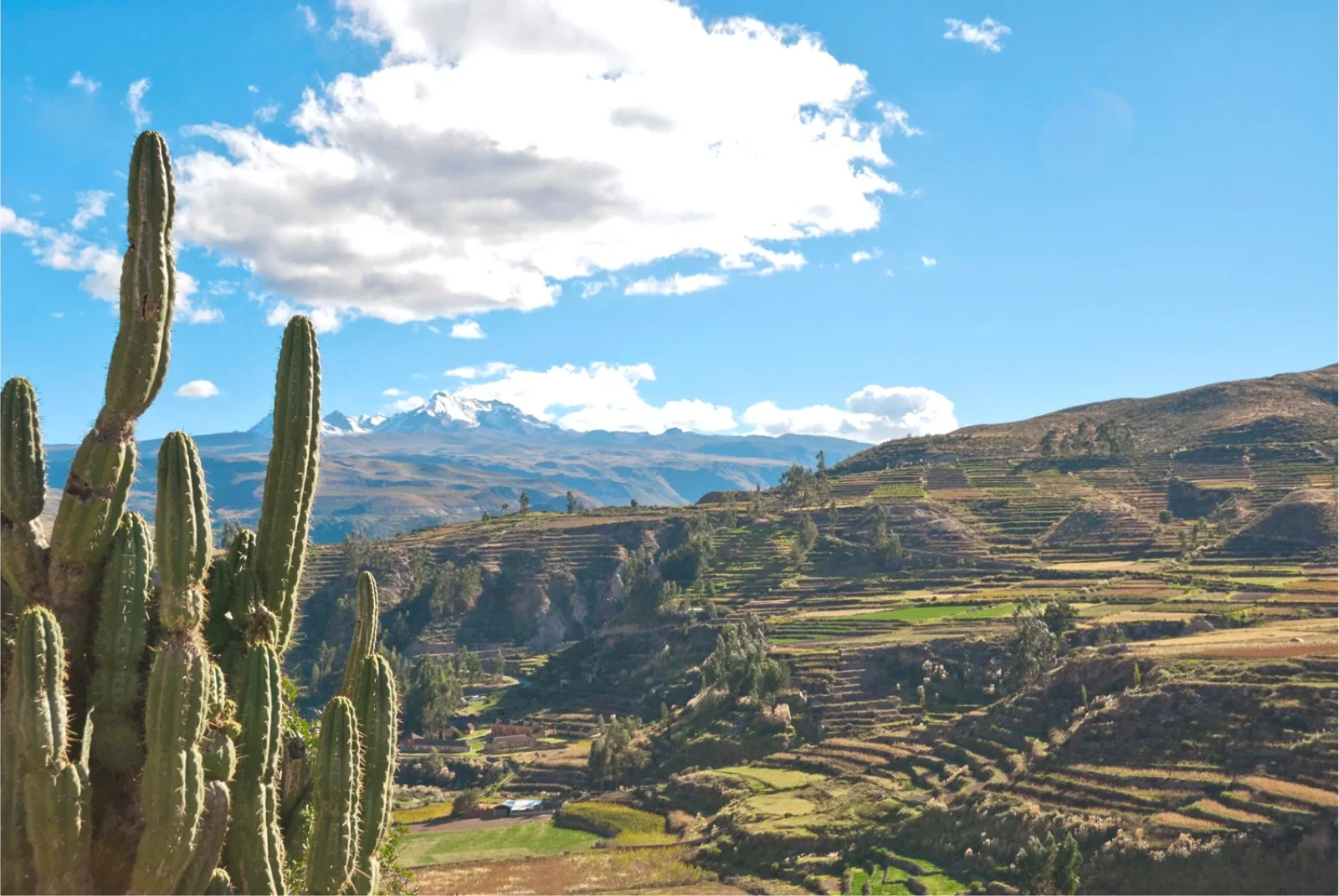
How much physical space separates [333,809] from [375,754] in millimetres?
1579

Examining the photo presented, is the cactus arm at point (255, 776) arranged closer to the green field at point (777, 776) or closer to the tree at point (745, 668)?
the green field at point (777, 776)

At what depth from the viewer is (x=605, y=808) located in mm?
74375

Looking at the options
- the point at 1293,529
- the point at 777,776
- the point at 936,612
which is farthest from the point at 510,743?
the point at 1293,529

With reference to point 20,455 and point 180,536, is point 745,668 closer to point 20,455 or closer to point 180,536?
point 180,536

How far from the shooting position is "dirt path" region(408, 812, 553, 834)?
7419 cm

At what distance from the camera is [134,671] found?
13.0 metres

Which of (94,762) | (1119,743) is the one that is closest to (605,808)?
(1119,743)

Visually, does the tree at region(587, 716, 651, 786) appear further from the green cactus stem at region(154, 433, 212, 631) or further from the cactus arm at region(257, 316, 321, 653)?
the green cactus stem at region(154, 433, 212, 631)

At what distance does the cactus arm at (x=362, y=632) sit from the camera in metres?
18.5

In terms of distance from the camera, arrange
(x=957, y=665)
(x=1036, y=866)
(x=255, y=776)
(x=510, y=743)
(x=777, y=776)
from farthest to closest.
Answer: (x=510, y=743) → (x=957, y=665) → (x=777, y=776) → (x=1036, y=866) → (x=255, y=776)

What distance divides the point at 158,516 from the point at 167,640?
1.66m

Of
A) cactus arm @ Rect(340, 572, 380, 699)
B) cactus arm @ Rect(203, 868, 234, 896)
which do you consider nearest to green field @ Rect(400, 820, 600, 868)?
cactus arm @ Rect(340, 572, 380, 699)

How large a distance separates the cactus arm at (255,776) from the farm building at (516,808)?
68562 millimetres

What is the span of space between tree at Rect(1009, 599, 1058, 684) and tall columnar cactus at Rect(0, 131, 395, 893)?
68.8m
